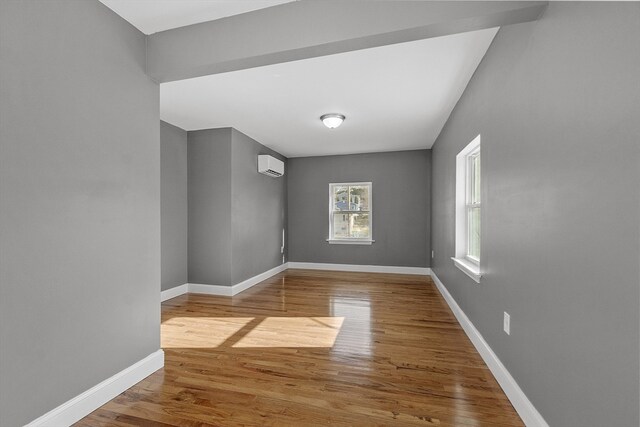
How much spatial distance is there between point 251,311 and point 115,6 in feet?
10.2

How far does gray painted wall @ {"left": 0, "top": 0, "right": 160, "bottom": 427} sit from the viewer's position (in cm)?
146

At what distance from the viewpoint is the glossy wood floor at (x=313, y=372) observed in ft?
5.84

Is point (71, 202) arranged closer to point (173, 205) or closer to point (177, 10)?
point (177, 10)

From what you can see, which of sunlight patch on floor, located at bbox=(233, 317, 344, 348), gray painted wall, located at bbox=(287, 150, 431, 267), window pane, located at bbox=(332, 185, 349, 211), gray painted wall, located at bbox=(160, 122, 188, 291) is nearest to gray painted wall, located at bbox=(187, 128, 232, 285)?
gray painted wall, located at bbox=(160, 122, 188, 291)

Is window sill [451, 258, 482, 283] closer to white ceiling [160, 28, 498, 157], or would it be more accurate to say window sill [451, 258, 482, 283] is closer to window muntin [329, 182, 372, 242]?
white ceiling [160, 28, 498, 157]

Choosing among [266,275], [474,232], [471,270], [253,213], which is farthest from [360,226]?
[471,270]

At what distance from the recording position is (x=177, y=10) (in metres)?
1.98

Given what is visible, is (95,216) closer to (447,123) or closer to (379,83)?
(379,83)

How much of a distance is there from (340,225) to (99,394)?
518 cm

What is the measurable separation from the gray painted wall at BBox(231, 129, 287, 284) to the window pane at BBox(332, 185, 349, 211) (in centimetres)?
117

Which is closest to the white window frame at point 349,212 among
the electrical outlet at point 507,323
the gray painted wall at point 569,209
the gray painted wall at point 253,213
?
the gray painted wall at point 253,213

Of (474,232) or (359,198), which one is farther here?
(359,198)

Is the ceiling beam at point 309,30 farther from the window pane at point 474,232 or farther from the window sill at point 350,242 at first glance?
the window sill at point 350,242

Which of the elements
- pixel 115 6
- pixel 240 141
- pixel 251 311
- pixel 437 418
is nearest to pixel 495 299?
pixel 437 418
